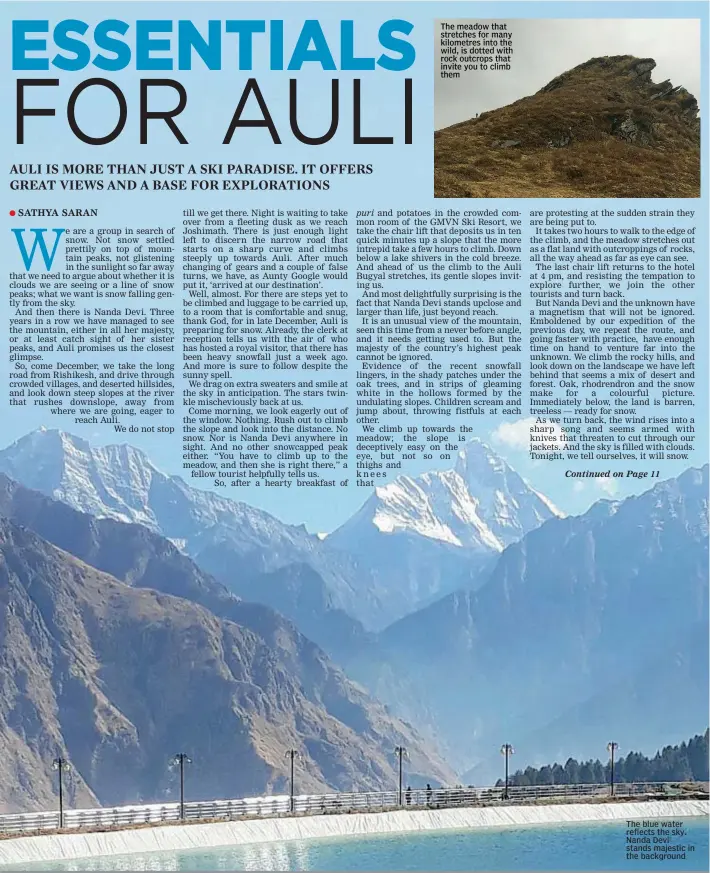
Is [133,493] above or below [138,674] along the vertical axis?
above

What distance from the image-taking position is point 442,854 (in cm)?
4412

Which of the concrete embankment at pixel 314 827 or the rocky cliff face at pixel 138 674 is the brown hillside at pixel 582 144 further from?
the rocky cliff face at pixel 138 674

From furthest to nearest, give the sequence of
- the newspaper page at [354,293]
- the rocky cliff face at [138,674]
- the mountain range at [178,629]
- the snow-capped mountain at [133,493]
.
→ the snow-capped mountain at [133,493] → the mountain range at [178,629] → the rocky cliff face at [138,674] → the newspaper page at [354,293]

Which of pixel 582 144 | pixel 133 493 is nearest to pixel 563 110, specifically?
pixel 582 144

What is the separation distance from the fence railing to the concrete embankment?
0.82m

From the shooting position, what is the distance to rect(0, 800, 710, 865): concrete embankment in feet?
144

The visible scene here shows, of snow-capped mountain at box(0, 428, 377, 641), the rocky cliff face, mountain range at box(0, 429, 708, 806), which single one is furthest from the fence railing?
the rocky cliff face

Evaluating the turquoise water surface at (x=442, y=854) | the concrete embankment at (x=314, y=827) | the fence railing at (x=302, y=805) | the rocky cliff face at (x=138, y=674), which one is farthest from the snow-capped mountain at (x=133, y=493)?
the turquoise water surface at (x=442, y=854)

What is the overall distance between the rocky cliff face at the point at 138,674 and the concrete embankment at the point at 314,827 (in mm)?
104400

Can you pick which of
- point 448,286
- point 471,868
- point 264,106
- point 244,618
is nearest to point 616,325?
point 448,286

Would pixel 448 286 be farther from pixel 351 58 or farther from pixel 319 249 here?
pixel 351 58

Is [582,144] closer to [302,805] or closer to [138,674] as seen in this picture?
[302,805]

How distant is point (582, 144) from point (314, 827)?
24.0 m

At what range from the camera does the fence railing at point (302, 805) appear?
46375mm
